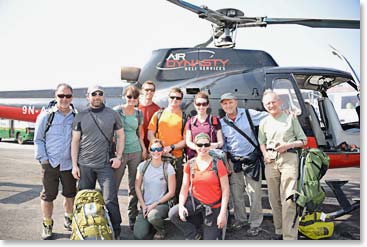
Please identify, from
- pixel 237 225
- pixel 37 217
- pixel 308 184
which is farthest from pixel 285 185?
pixel 37 217

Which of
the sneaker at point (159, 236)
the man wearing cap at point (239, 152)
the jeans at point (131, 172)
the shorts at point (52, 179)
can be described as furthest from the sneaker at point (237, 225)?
the shorts at point (52, 179)

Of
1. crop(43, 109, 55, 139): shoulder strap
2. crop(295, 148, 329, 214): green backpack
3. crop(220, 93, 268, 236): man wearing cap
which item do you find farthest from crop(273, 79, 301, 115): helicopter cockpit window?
crop(43, 109, 55, 139): shoulder strap

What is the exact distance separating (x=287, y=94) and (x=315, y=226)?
1.93m

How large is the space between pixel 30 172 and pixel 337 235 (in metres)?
6.96

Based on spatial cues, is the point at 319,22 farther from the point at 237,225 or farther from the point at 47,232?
the point at 47,232

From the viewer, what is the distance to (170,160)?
356cm

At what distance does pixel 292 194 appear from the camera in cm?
319

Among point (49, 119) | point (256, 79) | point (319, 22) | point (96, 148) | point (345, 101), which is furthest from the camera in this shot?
point (345, 101)

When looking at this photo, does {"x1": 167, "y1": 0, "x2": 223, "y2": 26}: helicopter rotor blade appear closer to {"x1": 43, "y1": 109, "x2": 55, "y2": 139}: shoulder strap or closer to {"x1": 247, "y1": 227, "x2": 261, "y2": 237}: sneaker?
{"x1": 43, "y1": 109, "x2": 55, "y2": 139}: shoulder strap

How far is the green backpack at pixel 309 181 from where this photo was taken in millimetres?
3188

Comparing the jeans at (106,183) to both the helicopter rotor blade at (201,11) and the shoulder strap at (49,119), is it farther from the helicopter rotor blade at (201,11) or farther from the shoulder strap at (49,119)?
the helicopter rotor blade at (201,11)

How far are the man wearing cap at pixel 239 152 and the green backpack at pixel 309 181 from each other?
1.82 feet

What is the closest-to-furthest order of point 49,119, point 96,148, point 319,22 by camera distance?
point 96,148 → point 49,119 → point 319,22

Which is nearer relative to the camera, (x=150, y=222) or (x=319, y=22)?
(x=150, y=222)
